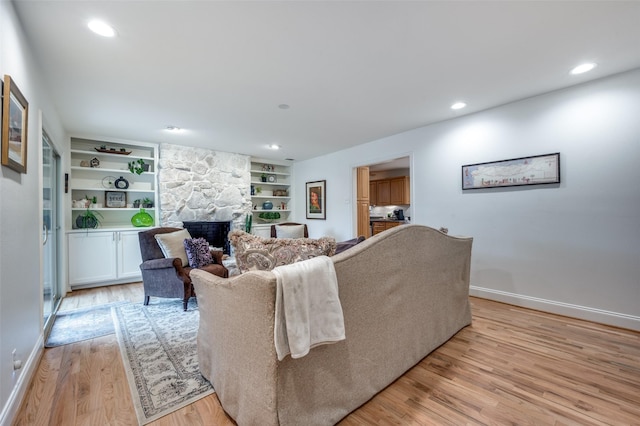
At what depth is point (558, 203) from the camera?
2943 mm

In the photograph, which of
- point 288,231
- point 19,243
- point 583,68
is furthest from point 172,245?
point 583,68

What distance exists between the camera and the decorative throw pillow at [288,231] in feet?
18.9

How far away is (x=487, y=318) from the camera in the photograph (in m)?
2.88

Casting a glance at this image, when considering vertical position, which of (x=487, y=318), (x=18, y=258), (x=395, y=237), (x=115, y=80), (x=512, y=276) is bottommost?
(x=487, y=318)

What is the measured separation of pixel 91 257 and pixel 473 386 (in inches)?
204

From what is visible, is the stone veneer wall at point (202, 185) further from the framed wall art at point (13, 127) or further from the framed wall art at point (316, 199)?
the framed wall art at point (13, 127)

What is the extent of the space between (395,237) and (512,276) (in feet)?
8.43

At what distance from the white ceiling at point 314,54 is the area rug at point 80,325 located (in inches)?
97.4

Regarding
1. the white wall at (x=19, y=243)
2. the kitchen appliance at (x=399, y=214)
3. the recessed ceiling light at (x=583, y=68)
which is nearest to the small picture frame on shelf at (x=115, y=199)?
the white wall at (x=19, y=243)

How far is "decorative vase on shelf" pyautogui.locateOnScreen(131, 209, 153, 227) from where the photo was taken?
4691mm

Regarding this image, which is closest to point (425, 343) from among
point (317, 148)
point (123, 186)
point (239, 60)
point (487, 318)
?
point (487, 318)

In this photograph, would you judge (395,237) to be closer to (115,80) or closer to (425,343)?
(425,343)

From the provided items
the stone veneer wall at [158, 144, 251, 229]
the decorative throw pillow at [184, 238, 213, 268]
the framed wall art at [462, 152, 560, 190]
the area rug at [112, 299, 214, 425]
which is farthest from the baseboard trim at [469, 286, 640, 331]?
the stone veneer wall at [158, 144, 251, 229]

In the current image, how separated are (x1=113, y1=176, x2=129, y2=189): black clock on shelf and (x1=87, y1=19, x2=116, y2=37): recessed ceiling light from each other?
3391mm
